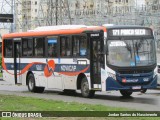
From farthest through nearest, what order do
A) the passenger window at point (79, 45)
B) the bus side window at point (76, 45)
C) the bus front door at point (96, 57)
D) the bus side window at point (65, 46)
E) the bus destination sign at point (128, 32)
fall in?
the bus side window at point (65, 46) → the bus side window at point (76, 45) → the passenger window at point (79, 45) → the bus front door at point (96, 57) → the bus destination sign at point (128, 32)

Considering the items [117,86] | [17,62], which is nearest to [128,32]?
[117,86]

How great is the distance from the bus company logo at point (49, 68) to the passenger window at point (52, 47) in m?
0.35

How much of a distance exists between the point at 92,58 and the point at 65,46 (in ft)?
6.56

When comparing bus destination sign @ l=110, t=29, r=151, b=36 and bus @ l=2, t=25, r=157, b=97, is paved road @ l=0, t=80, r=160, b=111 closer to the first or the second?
bus @ l=2, t=25, r=157, b=97

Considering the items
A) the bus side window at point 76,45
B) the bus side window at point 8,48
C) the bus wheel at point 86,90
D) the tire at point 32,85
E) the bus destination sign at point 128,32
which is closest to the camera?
the bus destination sign at point 128,32

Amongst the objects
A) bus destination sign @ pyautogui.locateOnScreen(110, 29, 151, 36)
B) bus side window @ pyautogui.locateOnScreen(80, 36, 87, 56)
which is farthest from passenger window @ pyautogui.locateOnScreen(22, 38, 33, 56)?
bus destination sign @ pyautogui.locateOnScreen(110, 29, 151, 36)

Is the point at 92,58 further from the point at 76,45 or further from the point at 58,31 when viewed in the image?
the point at 58,31

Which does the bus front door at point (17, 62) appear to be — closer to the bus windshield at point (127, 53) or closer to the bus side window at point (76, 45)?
the bus side window at point (76, 45)

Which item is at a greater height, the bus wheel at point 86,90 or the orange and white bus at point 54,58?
the orange and white bus at point 54,58

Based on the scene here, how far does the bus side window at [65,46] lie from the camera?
21.2 m

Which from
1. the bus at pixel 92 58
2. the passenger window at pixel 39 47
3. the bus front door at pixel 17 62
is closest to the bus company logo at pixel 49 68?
the bus at pixel 92 58

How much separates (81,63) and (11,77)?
246 inches

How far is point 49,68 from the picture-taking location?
22484mm

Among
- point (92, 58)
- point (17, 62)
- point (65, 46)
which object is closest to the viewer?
point (92, 58)
